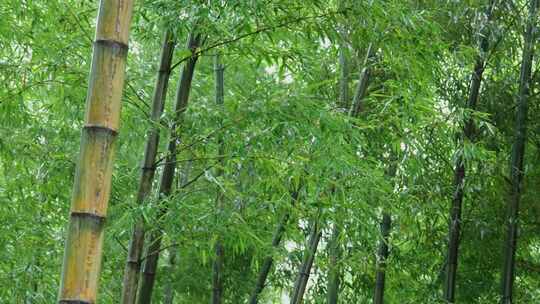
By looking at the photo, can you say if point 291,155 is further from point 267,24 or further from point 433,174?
point 433,174

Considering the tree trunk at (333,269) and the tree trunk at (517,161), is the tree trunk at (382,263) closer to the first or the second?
the tree trunk at (333,269)

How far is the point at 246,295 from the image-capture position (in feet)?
24.2

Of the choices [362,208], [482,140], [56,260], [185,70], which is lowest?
[56,260]

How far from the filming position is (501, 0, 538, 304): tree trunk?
18.3 ft

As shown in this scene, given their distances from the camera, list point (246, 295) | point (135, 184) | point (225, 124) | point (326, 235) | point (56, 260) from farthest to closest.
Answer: point (246, 295) → point (326, 235) → point (135, 184) → point (56, 260) → point (225, 124)

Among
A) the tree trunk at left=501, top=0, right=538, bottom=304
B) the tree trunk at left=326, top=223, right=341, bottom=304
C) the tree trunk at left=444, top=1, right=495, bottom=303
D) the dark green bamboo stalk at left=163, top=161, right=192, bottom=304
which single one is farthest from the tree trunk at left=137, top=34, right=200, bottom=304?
the tree trunk at left=501, top=0, right=538, bottom=304

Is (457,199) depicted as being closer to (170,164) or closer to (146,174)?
(170,164)

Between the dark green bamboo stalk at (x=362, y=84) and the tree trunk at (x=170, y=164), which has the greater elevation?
the dark green bamboo stalk at (x=362, y=84)

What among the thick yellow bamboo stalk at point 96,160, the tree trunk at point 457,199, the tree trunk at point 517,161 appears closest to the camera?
the thick yellow bamboo stalk at point 96,160

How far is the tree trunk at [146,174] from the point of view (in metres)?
3.62

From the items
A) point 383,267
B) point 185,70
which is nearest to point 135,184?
point 185,70

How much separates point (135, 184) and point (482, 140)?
2515 millimetres

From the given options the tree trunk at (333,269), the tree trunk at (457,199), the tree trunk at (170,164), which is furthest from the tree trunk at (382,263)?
the tree trunk at (170,164)

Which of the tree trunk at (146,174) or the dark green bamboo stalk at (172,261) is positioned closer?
the tree trunk at (146,174)
